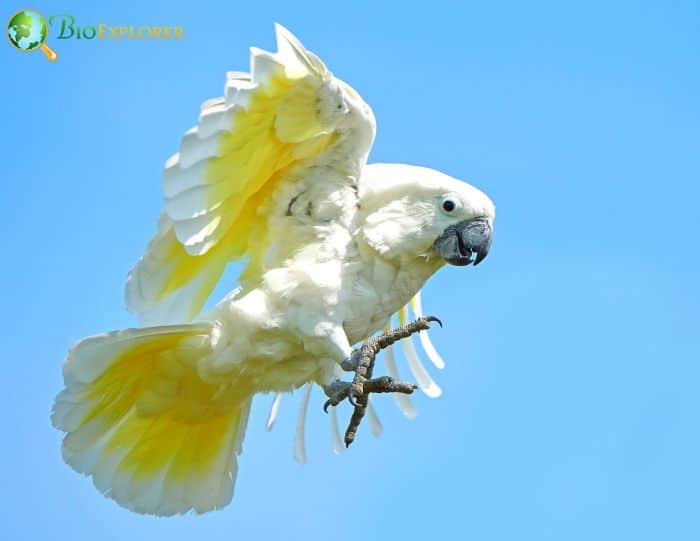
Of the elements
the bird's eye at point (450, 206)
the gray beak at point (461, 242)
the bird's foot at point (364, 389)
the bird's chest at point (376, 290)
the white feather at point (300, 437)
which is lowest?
the bird's foot at point (364, 389)

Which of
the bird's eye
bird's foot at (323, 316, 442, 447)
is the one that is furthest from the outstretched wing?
bird's foot at (323, 316, 442, 447)

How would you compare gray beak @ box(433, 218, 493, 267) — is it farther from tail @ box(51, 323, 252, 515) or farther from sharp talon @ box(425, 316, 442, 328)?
tail @ box(51, 323, 252, 515)

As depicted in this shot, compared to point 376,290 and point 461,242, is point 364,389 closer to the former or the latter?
point 376,290

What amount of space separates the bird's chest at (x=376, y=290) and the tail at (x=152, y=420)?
2.50ft

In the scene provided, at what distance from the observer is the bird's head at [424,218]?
6309mm

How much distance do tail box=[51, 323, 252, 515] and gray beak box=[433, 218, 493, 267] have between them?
134 centimetres

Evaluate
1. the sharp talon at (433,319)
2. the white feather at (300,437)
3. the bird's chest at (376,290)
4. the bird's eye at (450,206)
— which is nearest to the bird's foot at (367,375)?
the sharp talon at (433,319)

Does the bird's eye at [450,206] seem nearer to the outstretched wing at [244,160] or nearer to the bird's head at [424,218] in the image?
the bird's head at [424,218]

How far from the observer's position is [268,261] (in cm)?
637

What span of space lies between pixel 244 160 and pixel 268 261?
2.07 ft

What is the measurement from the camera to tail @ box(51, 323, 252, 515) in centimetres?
627

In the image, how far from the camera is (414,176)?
6484 mm

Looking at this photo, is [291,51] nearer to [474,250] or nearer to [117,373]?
[474,250]

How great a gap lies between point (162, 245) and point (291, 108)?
42.5 inches
